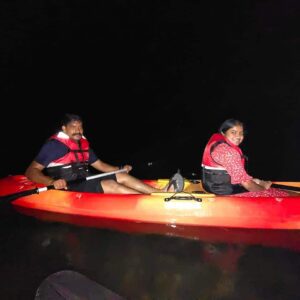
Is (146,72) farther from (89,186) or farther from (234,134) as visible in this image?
(234,134)

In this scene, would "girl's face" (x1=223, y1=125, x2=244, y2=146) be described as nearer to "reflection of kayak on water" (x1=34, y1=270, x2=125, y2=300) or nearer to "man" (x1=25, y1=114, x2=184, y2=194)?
"man" (x1=25, y1=114, x2=184, y2=194)

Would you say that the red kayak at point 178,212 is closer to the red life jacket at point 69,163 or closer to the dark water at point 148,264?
the dark water at point 148,264

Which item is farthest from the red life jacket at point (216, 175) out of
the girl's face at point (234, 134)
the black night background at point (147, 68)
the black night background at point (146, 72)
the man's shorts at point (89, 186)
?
the black night background at point (147, 68)

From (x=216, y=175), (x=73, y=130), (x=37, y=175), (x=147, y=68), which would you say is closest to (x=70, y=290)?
(x=216, y=175)

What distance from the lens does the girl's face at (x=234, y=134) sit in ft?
16.1

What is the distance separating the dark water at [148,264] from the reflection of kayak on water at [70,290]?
466 mm

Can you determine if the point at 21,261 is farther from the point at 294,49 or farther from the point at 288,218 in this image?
the point at 294,49

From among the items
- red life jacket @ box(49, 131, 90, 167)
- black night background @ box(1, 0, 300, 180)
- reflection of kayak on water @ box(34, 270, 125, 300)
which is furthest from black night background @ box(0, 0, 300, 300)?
reflection of kayak on water @ box(34, 270, 125, 300)

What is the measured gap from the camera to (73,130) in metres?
6.08

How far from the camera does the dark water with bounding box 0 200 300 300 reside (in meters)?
4.16

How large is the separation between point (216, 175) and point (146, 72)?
169 feet

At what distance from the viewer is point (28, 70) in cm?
4900

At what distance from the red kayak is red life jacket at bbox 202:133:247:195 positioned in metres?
0.16

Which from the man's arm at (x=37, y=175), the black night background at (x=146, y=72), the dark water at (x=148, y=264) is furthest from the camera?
the black night background at (x=146, y=72)
